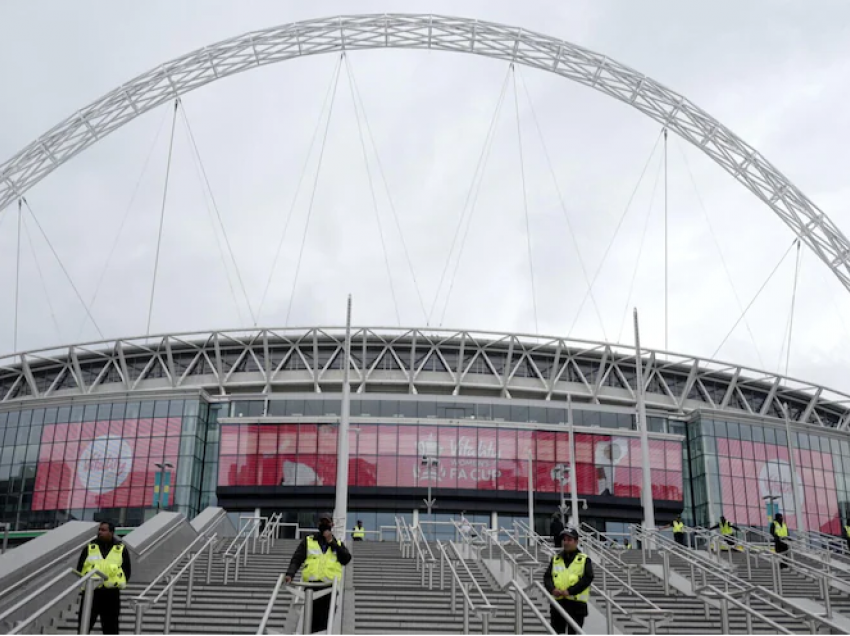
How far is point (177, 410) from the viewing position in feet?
175

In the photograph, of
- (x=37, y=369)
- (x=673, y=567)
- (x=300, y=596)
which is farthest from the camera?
(x=37, y=369)

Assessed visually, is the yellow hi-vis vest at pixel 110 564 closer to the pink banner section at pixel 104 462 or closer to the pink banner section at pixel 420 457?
the pink banner section at pixel 420 457

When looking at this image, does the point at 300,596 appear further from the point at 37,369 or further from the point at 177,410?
the point at 37,369

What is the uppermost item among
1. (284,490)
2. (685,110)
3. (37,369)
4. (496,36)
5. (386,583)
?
(496,36)

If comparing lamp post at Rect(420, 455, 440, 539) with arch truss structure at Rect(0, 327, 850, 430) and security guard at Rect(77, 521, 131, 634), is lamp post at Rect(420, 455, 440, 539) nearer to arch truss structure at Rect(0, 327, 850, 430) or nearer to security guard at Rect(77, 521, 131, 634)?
arch truss structure at Rect(0, 327, 850, 430)

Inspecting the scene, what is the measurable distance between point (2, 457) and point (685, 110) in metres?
45.0

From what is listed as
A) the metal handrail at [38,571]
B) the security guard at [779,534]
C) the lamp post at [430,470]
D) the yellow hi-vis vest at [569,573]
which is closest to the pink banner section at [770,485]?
the lamp post at [430,470]

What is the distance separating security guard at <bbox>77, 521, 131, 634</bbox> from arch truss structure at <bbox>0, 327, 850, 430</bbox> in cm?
4911

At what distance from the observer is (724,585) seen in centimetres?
1703

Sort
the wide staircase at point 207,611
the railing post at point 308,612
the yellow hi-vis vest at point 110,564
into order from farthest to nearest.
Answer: the wide staircase at point 207,611, the yellow hi-vis vest at point 110,564, the railing post at point 308,612

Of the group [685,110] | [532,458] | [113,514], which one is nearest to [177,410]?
[113,514]

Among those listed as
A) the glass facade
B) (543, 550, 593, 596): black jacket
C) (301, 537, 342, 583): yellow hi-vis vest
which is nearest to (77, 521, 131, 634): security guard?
(301, 537, 342, 583): yellow hi-vis vest

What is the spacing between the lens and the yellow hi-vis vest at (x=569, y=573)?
10.9 metres

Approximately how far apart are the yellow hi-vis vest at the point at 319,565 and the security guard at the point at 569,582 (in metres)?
2.66
